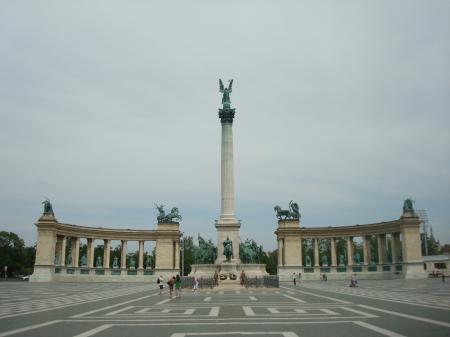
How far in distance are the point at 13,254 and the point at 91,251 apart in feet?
111

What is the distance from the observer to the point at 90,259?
86.1m

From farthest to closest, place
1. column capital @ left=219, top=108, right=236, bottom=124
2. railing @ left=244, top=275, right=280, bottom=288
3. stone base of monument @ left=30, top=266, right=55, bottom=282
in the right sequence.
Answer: stone base of monument @ left=30, top=266, right=55, bottom=282, column capital @ left=219, top=108, right=236, bottom=124, railing @ left=244, top=275, right=280, bottom=288

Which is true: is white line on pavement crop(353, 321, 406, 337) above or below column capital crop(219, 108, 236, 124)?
below

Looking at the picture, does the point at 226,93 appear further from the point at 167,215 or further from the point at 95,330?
the point at 95,330

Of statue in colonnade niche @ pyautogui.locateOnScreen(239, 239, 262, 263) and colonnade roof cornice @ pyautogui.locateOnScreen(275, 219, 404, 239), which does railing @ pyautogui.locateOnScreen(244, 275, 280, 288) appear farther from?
colonnade roof cornice @ pyautogui.locateOnScreen(275, 219, 404, 239)

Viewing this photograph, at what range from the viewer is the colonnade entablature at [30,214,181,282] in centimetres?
7738

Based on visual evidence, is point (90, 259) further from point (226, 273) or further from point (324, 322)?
point (324, 322)

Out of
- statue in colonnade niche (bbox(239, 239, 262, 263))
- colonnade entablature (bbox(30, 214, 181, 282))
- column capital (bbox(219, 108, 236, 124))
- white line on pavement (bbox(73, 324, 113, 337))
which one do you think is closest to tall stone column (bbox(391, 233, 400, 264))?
statue in colonnade niche (bbox(239, 239, 262, 263))

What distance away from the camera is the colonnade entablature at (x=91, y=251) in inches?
3046

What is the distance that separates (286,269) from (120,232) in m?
32.8

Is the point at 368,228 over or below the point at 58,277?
over

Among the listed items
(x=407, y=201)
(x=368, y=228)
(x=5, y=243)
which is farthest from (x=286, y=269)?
(x=5, y=243)

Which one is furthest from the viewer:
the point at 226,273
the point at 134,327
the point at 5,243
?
the point at 5,243

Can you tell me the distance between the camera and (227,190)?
68.2 m
